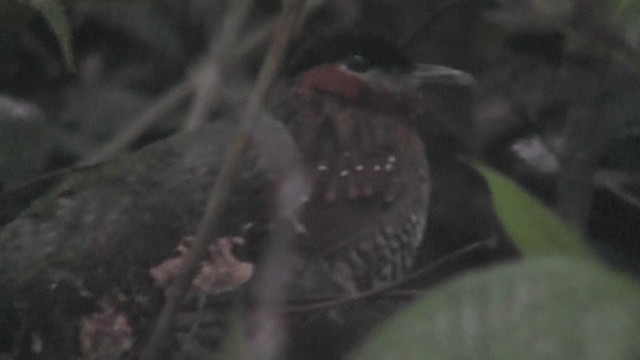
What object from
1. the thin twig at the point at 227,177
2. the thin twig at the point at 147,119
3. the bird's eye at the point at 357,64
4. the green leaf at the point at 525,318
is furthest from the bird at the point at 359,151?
the green leaf at the point at 525,318

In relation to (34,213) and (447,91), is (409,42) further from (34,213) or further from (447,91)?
(34,213)

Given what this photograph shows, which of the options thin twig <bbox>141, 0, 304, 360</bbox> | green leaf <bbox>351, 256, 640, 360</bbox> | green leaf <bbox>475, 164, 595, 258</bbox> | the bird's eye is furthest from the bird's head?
green leaf <bbox>351, 256, 640, 360</bbox>

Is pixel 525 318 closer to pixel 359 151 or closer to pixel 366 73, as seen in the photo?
pixel 359 151

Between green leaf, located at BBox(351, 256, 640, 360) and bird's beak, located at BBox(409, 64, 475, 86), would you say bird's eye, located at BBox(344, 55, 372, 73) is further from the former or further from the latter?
green leaf, located at BBox(351, 256, 640, 360)

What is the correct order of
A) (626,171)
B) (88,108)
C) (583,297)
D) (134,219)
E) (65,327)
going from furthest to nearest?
(88,108), (626,171), (134,219), (65,327), (583,297)

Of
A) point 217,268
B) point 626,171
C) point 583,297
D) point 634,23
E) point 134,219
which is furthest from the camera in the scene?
point 626,171

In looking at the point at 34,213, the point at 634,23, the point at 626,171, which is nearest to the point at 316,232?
the point at 34,213

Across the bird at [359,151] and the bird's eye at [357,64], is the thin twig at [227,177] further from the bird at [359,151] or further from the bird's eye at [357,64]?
the bird's eye at [357,64]
